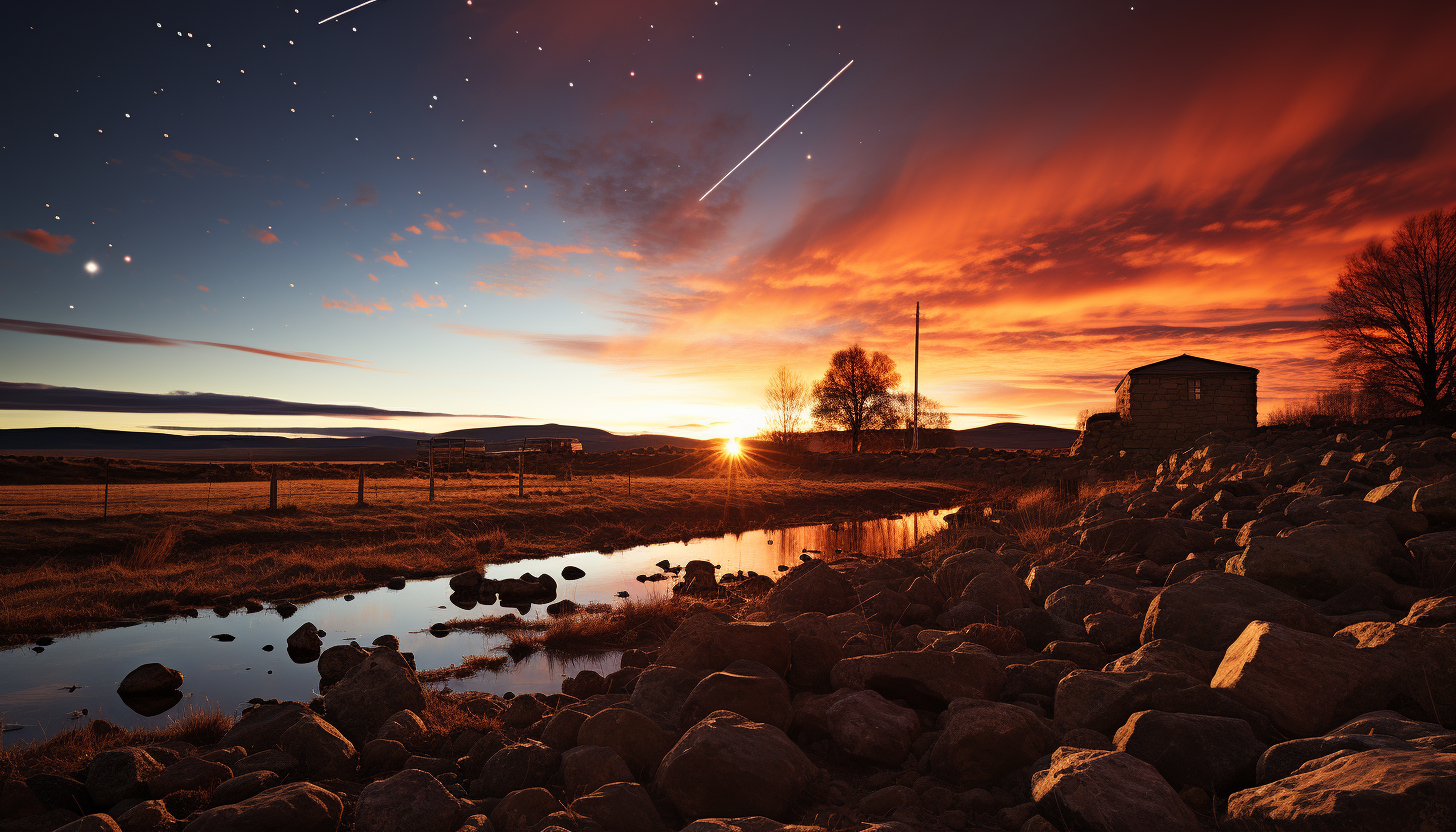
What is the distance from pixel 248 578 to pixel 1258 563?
55.7ft

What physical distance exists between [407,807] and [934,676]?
3581mm

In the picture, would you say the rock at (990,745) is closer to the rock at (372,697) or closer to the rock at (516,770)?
the rock at (516,770)

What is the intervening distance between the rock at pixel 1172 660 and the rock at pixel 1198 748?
2.79 feet

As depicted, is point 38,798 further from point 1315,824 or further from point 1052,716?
point 1315,824

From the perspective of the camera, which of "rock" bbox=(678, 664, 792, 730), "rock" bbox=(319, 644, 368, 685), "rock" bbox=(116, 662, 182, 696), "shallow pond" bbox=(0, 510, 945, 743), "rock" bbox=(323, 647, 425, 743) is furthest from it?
"rock" bbox=(319, 644, 368, 685)

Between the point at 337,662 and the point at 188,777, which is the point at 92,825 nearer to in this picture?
the point at 188,777

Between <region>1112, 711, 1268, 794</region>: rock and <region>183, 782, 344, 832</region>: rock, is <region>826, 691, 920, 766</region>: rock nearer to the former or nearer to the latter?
<region>1112, 711, 1268, 794</region>: rock

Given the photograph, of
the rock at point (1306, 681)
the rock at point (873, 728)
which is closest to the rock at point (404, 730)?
the rock at point (873, 728)

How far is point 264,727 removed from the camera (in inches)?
221

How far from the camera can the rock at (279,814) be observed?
3.62 meters

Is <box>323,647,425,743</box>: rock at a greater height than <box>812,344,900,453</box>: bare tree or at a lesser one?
lesser

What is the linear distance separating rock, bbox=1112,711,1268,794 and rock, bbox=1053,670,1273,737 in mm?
217

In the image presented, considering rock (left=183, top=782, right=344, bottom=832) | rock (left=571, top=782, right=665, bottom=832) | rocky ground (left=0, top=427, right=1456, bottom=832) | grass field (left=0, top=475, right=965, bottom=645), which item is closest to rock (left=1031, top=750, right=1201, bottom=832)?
rocky ground (left=0, top=427, right=1456, bottom=832)

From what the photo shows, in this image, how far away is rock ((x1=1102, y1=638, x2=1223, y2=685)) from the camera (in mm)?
4129
